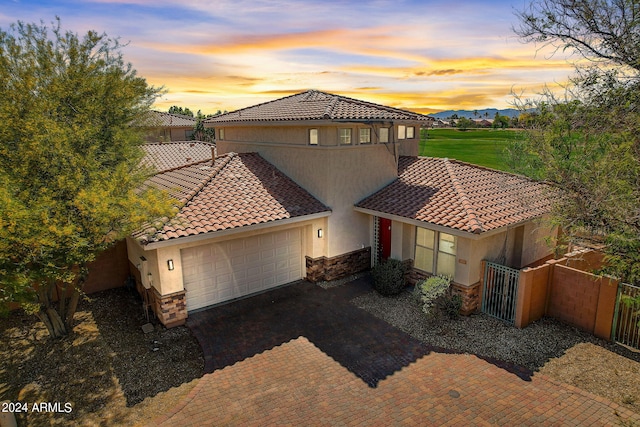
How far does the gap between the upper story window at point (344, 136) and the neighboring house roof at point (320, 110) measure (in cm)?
59

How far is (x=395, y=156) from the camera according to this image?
16047 millimetres

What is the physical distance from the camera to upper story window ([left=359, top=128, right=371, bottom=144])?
14627 mm

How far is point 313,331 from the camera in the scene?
11125mm

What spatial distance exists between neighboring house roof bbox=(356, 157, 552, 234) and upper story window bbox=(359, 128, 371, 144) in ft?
6.77

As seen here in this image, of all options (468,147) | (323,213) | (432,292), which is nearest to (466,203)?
(432,292)

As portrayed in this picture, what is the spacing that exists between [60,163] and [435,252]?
437 inches

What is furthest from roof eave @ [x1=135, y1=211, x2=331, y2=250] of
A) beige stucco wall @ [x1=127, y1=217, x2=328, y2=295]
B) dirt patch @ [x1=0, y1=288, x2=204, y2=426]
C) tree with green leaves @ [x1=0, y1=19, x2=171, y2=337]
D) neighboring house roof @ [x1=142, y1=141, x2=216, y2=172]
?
neighboring house roof @ [x1=142, y1=141, x2=216, y2=172]

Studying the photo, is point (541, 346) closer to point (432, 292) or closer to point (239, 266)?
point (432, 292)

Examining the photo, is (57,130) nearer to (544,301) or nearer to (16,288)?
(16,288)

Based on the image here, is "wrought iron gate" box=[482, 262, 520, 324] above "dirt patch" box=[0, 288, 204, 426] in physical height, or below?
above

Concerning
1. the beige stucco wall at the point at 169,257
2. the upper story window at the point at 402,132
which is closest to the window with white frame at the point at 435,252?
the beige stucco wall at the point at 169,257

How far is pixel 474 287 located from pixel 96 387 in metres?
10.4

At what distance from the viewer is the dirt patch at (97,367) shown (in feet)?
26.5

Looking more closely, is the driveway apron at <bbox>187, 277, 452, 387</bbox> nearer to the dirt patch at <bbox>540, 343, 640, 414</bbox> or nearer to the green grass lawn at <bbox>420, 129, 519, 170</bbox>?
the dirt patch at <bbox>540, 343, 640, 414</bbox>
